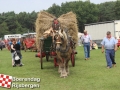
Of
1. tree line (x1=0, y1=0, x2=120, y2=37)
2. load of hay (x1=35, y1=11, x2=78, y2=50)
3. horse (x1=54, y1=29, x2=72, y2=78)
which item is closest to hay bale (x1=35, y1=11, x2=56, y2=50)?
load of hay (x1=35, y1=11, x2=78, y2=50)

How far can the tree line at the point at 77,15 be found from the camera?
254 ft

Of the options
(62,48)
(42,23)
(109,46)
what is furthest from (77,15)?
(62,48)

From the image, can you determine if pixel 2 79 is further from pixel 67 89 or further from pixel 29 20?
pixel 29 20

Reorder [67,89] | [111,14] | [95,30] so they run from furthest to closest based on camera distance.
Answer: [111,14], [95,30], [67,89]

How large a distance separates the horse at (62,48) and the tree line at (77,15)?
6285cm

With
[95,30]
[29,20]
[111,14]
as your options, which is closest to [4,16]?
[29,20]

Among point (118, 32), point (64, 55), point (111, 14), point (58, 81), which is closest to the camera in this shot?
point (58, 81)

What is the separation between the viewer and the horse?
8.94 metres

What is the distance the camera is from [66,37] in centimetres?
932

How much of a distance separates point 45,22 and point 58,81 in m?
4.17

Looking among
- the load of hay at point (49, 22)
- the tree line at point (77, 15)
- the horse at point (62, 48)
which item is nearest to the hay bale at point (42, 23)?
the load of hay at point (49, 22)

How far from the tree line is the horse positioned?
6285 cm

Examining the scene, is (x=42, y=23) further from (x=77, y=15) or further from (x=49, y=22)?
(x=77, y=15)

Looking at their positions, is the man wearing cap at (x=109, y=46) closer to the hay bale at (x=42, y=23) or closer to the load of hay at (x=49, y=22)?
the load of hay at (x=49, y=22)
